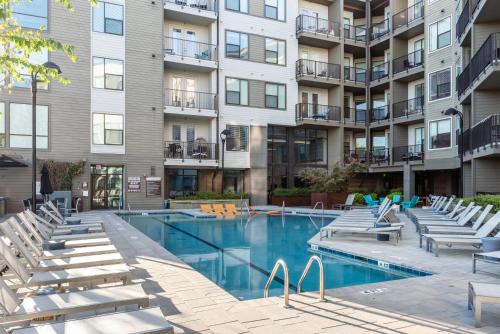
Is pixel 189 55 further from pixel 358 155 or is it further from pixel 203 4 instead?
pixel 358 155

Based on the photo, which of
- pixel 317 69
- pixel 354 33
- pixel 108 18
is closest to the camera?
pixel 108 18

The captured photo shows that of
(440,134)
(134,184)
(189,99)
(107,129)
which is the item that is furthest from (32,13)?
(440,134)

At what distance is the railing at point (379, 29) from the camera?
97.0 feet

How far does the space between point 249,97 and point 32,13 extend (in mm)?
13870

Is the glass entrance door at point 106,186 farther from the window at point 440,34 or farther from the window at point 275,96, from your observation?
the window at point 440,34

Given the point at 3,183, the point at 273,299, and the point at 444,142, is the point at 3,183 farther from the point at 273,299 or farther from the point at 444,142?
the point at 444,142

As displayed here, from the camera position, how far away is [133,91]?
24234 millimetres

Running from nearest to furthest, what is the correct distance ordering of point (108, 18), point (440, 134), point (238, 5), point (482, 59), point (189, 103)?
point (482, 59)
point (108, 18)
point (440, 134)
point (189, 103)
point (238, 5)

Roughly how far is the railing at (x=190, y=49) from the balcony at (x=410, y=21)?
12.8 meters

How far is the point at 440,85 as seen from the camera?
24422mm

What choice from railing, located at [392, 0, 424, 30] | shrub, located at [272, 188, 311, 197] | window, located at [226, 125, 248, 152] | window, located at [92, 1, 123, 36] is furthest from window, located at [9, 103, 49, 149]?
railing, located at [392, 0, 424, 30]

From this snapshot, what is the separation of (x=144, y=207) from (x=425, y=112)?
18730 mm

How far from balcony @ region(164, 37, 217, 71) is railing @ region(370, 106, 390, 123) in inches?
506

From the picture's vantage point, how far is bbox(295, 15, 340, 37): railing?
1153 inches
